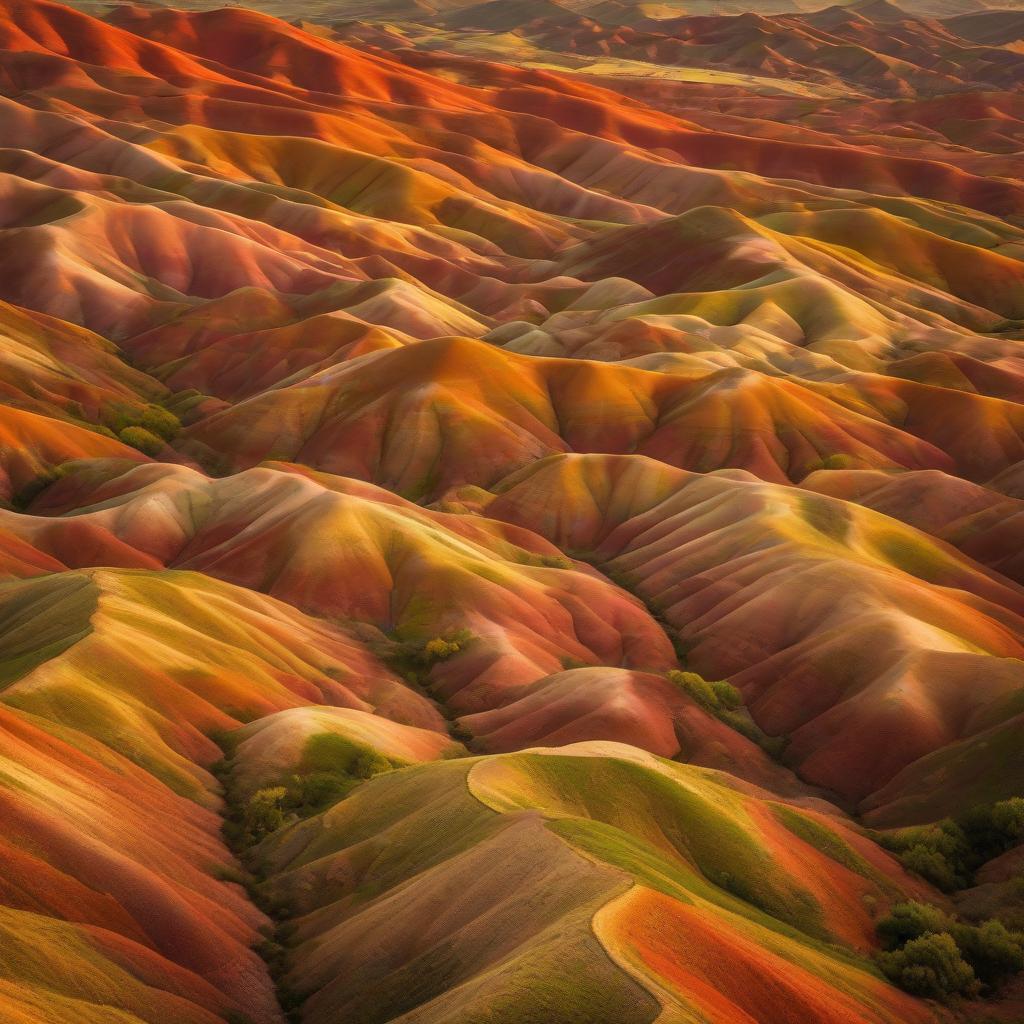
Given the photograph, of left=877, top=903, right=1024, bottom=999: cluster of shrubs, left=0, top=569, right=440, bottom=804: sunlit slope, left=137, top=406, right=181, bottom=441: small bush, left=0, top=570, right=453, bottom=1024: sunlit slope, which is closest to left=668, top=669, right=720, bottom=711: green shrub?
left=0, top=570, right=453, bottom=1024: sunlit slope

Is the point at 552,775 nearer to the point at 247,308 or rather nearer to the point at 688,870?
the point at 688,870

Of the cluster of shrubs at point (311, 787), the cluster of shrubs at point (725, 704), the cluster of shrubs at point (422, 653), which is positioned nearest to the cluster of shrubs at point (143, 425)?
the cluster of shrubs at point (422, 653)

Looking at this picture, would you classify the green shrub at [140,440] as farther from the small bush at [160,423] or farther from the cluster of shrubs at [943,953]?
the cluster of shrubs at [943,953]

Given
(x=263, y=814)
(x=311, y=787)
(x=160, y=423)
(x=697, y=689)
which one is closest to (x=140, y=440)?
(x=160, y=423)

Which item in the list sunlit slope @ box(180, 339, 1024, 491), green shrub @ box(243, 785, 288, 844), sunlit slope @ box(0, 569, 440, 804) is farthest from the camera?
sunlit slope @ box(180, 339, 1024, 491)

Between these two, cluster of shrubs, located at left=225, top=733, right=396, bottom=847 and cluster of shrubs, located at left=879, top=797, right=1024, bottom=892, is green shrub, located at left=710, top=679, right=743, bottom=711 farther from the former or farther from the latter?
cluster of shrubs, located at left=225, top=733, right=396, bottom=847

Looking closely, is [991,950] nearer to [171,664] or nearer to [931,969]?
[931,969]
